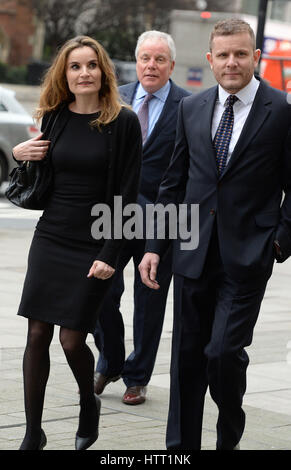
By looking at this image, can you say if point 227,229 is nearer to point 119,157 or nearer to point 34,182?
point 119,157

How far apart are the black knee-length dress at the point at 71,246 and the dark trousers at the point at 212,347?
0.41 m

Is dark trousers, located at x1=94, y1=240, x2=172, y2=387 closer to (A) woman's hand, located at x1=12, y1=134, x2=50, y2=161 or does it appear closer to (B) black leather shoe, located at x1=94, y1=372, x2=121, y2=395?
(B) black leather shoe, located at x1=94, y1=372, x2=121, y2=395

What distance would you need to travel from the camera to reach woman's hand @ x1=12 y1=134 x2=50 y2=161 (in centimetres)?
479

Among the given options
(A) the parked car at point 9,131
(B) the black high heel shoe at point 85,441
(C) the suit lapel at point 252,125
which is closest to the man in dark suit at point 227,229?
(C) the suit lapel at point 252,125

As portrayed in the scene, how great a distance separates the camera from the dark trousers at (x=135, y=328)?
6.13 meters

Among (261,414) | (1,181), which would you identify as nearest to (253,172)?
(261,414)

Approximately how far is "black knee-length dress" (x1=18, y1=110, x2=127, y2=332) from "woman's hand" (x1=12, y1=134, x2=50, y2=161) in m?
0.05

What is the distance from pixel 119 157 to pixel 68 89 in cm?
41

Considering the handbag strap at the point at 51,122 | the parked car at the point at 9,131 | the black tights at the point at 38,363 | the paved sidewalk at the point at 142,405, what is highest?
the handbag strap at the point at 51,122

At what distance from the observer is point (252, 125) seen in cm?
458

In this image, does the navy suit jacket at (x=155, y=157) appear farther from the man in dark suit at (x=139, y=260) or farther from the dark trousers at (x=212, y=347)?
the dark trousers at (x=212, y=347)

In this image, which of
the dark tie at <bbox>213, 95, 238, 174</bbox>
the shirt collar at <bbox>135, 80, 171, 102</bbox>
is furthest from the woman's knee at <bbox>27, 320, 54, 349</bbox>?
the shirt collar at <bbox>135, 80, 171, 102</bbox>
